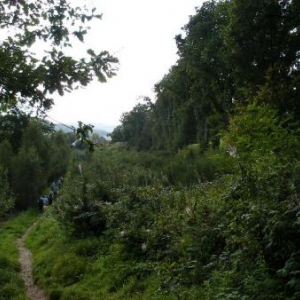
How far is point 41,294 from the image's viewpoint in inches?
433

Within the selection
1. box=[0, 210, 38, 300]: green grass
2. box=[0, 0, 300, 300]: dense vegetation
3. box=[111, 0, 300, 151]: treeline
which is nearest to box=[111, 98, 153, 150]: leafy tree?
box=[111, 0, 300, 151]: treeline

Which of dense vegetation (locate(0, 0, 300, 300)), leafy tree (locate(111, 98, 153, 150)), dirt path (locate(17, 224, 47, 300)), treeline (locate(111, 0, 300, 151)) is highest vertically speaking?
leafy tree (locate(111, 98, 153, 150))

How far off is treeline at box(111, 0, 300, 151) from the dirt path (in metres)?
6.77

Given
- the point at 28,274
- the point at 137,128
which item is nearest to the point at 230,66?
the point at 28,274

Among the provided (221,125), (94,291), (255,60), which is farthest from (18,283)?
(221,125)

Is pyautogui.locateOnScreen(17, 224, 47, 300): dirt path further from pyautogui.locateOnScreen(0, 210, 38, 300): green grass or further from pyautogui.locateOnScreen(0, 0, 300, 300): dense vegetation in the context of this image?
pyautogui.locateOnScreen(0, 0, 300, 300): dense vegetation

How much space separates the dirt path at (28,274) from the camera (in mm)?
10978

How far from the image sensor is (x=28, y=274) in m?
13.1

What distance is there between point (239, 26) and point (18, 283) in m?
16.9

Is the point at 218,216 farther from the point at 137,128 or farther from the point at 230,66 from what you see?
the point at 137,128

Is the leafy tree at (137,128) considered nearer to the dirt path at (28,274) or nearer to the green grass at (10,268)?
the green grass at (10,268)

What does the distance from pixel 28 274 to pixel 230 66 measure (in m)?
18.5

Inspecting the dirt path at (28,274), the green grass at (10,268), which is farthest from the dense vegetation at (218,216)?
the green grass at (10,268)

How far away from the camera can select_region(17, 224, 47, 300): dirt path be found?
11.0 meters
